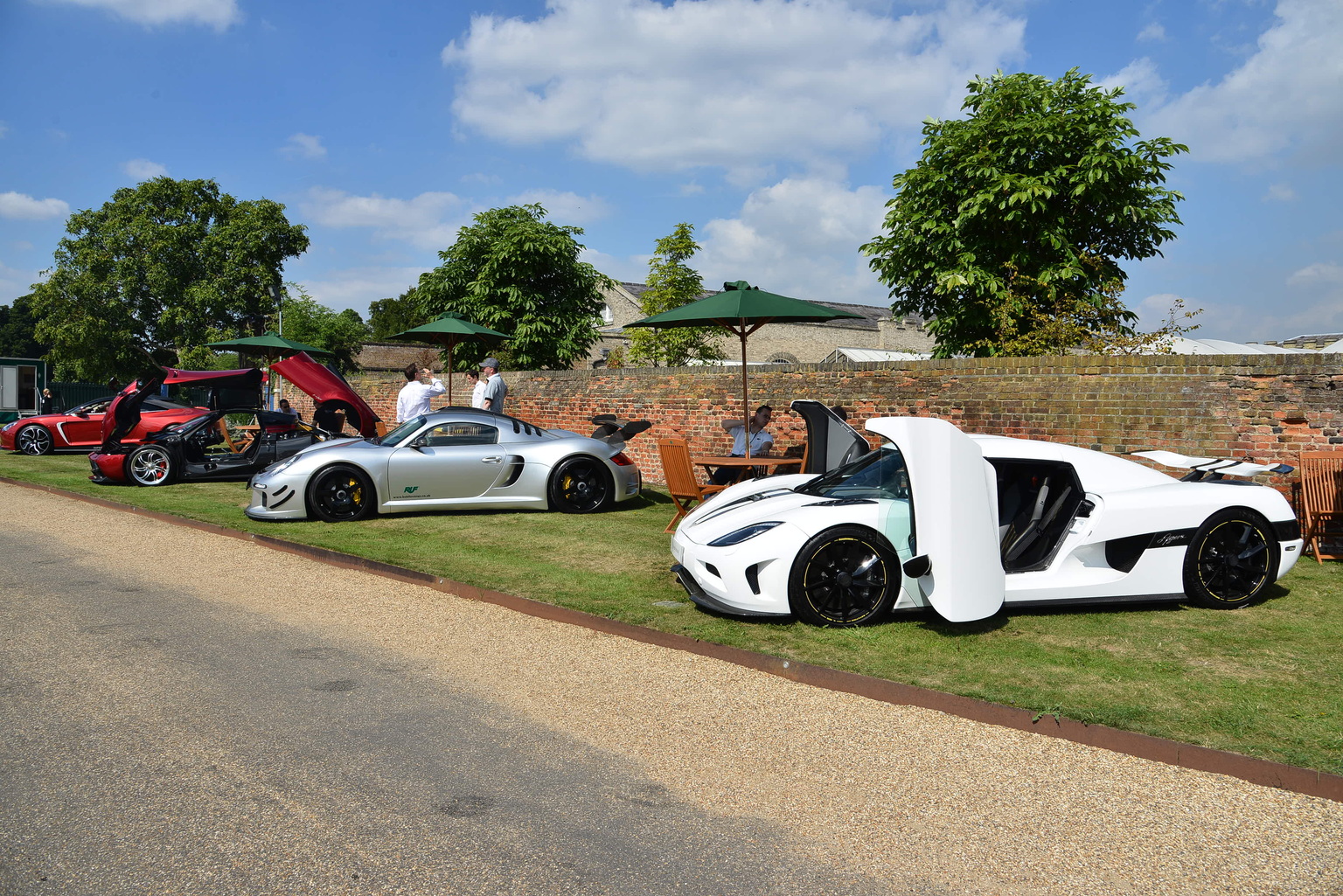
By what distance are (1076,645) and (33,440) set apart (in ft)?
73.9

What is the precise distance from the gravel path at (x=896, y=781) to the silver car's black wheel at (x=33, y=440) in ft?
61.5

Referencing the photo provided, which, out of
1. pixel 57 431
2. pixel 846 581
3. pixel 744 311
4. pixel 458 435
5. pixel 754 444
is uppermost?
pixel 744 311

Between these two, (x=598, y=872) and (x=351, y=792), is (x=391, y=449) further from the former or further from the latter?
(x=598, y=872)

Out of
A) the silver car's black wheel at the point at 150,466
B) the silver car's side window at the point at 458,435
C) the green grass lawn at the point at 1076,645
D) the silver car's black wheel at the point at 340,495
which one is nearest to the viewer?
the green grass lawn at the point at 1076,645

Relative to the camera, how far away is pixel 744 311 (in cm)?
999

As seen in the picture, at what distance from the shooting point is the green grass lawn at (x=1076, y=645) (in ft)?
14.3

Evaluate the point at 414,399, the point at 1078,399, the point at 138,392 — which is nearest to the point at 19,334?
the point at 138,392

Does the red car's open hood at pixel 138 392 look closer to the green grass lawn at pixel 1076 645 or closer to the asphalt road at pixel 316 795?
the green grass lawn at pixel 1076 645

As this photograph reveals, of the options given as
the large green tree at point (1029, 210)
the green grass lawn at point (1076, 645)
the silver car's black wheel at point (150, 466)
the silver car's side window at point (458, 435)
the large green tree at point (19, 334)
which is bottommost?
the green grass lawn at point (1076, 645)

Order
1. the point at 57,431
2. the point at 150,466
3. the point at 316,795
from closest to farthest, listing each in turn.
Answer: the point at 316,795
the point at 150,466
the point at 57,431

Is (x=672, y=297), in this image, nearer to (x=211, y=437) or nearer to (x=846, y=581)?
(x=211, y=437)

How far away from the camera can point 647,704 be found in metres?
4.70

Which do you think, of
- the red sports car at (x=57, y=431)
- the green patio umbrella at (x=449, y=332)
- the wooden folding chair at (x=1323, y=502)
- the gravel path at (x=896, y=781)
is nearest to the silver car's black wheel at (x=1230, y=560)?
the wooden folding chair at (x=1323, y=502)

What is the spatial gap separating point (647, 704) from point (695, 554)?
1.78 metres
